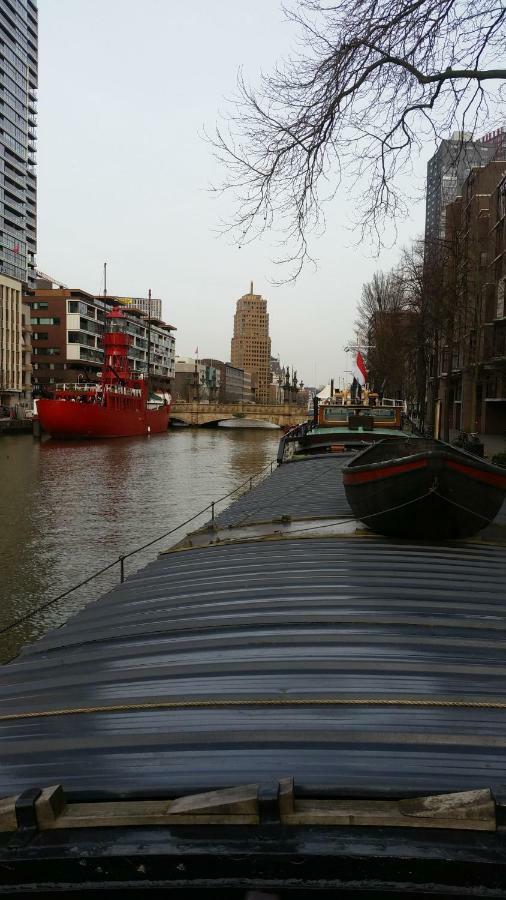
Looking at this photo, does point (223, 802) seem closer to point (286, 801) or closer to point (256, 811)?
point (256, 811)

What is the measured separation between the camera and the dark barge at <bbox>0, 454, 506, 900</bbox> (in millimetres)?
2576

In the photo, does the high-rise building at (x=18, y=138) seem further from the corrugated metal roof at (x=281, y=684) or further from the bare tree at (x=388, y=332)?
the corrugated metal roof at (x=281, y=684)

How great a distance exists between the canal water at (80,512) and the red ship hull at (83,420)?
10.2 m

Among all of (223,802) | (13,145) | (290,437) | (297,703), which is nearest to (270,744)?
(297,703)

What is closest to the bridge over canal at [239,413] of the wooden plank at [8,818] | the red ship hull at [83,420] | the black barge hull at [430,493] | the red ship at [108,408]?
the red ship at [108,408]

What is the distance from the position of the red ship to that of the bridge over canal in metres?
13.1

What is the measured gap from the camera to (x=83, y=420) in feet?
211

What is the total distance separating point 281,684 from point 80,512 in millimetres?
22292

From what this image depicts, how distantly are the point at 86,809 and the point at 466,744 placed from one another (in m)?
1.83

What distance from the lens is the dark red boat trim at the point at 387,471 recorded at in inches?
294

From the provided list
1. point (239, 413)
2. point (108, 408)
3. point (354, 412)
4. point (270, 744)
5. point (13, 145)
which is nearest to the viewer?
point (270, 744)

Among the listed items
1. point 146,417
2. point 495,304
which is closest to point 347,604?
point 495,304

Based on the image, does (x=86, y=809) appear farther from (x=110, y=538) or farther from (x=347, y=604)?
(x=110, y=538)

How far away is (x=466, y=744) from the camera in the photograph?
3303 mm
